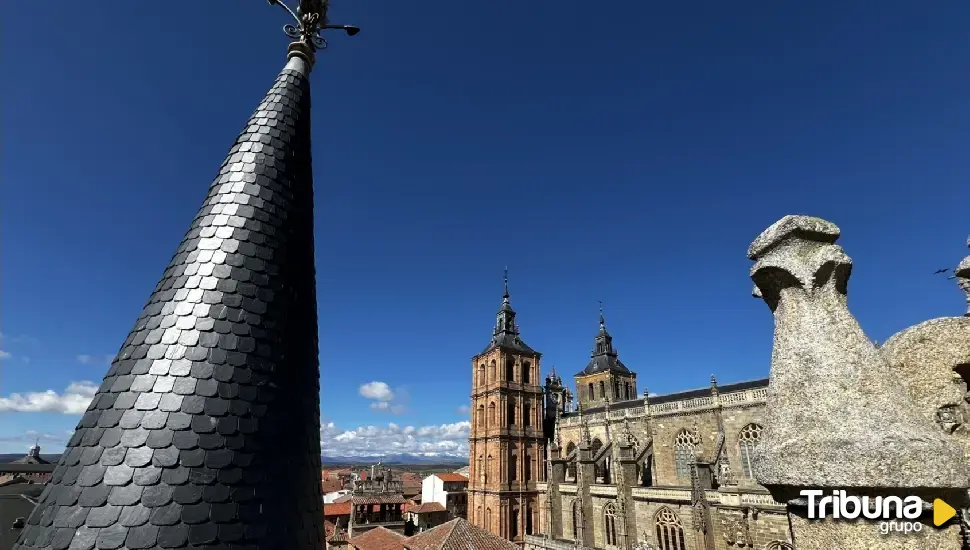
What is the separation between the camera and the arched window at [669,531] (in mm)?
22906

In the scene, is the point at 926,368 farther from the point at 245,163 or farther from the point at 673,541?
the point at 673,541

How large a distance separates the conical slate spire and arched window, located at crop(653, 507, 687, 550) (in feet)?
87.3

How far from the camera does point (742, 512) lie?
19.7 meters

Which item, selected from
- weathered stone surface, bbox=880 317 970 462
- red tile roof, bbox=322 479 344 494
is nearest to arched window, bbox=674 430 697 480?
weathered stone surface, bbox=880 317 970 462

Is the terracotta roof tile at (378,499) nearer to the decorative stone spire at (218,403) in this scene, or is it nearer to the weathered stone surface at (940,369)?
the decorative stone spire at (218,403)

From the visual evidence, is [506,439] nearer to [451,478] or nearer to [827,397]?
[451,478]

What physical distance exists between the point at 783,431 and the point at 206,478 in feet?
9.44

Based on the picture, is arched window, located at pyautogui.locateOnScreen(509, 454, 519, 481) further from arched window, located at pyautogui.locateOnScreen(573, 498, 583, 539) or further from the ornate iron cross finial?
the ornate iron cross finial

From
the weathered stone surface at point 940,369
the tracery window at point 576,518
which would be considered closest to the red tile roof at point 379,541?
the tracery window at point 576,518

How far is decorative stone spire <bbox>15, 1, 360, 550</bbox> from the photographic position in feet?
6.49

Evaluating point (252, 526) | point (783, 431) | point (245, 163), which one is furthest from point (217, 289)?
point (783, 431)

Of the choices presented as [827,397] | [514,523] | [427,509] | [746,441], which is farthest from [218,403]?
[427,509]

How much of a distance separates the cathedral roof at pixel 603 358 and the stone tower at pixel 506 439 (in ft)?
28.6

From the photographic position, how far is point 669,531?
77.4ft
